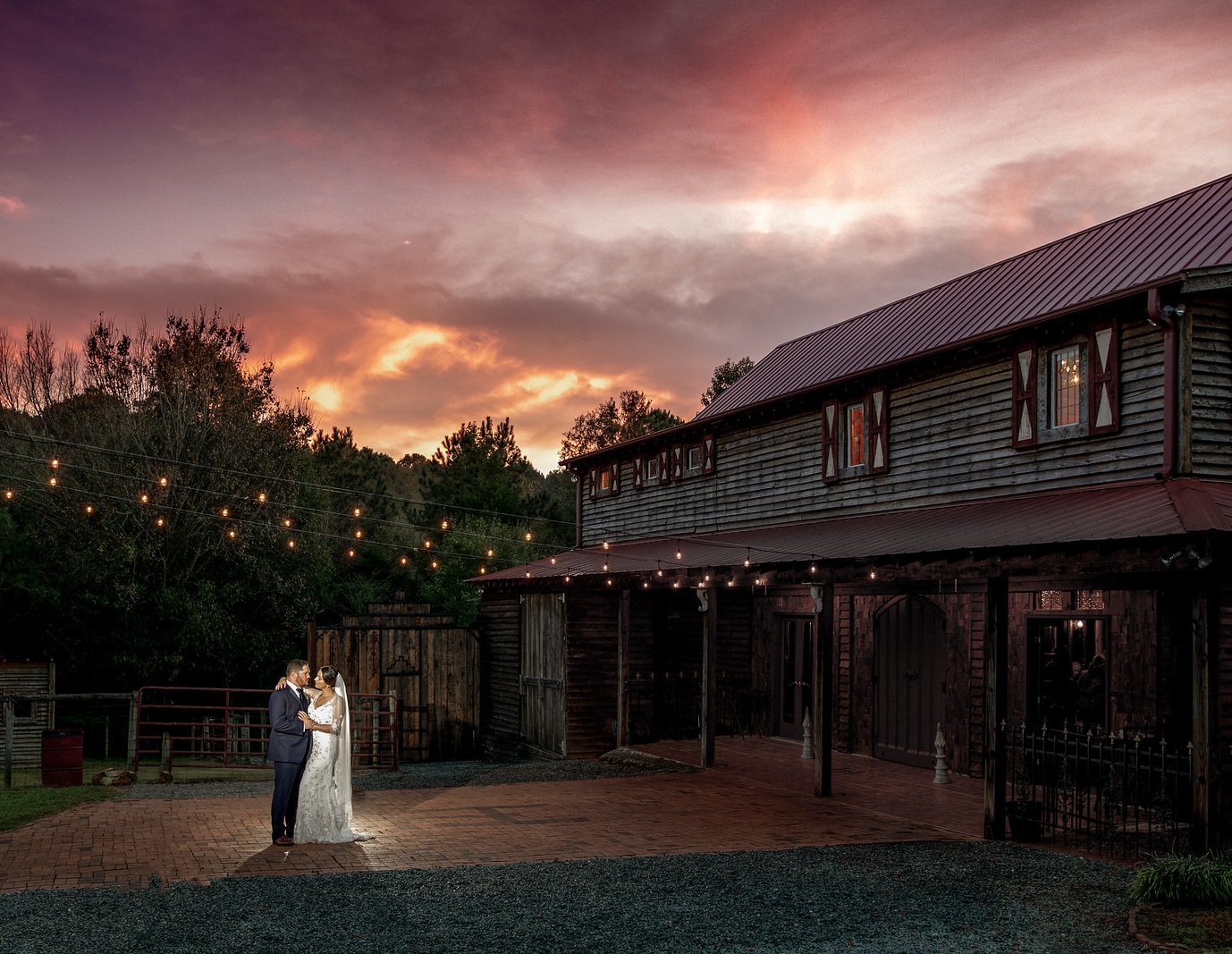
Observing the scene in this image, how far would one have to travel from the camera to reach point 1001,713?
447 inches

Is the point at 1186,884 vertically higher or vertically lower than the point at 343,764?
lower

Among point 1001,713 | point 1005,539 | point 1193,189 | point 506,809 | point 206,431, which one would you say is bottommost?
point 506,809

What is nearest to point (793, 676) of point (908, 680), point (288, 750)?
point (908, 680)

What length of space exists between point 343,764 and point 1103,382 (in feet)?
31.5

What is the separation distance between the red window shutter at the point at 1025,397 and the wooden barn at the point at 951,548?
0.11 feet

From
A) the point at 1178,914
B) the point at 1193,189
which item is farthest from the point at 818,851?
the point at 1193,189

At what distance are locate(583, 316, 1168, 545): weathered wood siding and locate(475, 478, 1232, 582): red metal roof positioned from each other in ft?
1.08

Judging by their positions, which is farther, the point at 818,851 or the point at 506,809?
the point at 506,809

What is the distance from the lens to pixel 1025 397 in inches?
572

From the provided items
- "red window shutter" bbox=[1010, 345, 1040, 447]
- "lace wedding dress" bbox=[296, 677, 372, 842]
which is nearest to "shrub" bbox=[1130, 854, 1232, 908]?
"red window shutter" bbox=[1010, 345, 1040, 447]

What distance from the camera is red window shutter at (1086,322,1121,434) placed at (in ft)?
43.0

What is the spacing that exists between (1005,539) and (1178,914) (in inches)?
157

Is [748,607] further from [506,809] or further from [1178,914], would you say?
[1178,914]

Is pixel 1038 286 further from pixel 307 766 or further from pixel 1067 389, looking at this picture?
pixel 307 766
